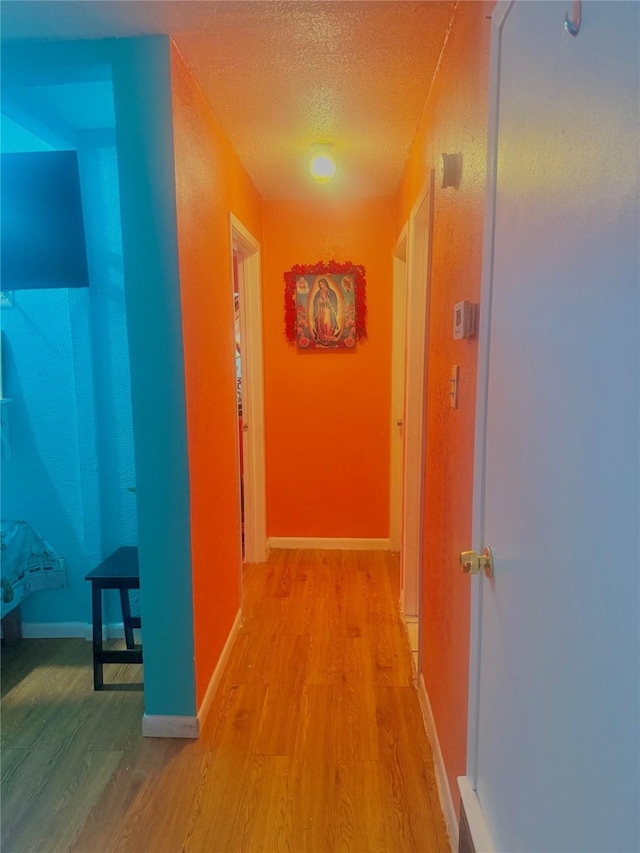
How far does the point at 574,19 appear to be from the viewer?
0.64 m

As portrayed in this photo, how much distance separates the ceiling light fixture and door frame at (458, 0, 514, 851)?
4.90ft

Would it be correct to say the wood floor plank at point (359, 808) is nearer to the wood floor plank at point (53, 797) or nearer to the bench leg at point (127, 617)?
the wood floor plank at point (53, 797)

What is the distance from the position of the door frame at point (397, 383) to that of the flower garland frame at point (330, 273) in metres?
0.21

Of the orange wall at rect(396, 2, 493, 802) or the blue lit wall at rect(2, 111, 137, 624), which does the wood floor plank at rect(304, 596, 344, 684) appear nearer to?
the orange wall at rect(396, 2, 493, 802)

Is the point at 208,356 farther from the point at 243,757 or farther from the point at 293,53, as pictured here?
the point at 243,757

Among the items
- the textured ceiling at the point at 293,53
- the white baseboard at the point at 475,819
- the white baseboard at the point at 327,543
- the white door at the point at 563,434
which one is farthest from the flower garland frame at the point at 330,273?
the white baseboard at the point at 475,819

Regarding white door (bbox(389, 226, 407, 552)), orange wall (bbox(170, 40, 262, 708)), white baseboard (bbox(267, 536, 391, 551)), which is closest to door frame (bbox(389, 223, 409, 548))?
white door (bbox(389, 226, 407, 552))

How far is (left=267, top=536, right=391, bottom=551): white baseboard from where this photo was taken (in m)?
3.57

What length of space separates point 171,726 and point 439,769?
3.15 ft

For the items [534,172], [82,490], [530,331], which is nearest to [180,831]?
[82,490]

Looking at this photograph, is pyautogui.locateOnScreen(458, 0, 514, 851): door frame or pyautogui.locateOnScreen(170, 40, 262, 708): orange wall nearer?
pyautogui.locateOnScreen(458, 0, 514, 851): door frame

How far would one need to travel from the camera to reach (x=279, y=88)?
185 centimetres

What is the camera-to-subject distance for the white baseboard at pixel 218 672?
1864 mm

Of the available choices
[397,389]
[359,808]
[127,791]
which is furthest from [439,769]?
[397,389]
